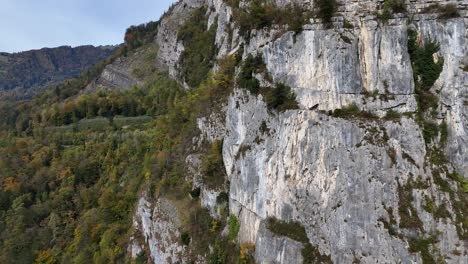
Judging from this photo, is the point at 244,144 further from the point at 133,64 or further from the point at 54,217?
the point at 133,64

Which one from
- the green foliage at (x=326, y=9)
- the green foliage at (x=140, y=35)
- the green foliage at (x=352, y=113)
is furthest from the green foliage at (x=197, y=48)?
the green foliage at (x=140, y=35)

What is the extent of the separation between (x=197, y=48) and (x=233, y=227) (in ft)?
121

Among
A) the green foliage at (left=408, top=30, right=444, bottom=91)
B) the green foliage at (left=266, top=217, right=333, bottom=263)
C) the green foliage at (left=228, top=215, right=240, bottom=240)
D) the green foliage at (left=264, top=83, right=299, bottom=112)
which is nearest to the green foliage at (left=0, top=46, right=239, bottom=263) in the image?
the green foliage at (left=228, top=215, right=240, bottom=240)

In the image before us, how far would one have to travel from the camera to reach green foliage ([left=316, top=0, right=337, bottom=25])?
2000 centimetres

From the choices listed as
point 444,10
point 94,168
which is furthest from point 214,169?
point 94,168

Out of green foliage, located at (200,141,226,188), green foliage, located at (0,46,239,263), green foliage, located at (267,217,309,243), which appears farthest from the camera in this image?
green foliage, located at (0,46,239,263)

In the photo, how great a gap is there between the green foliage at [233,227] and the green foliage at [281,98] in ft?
28.6

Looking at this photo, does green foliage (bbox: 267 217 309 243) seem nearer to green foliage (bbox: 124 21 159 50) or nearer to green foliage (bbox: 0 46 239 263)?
green foliage (bbox: 0 46 239 263)

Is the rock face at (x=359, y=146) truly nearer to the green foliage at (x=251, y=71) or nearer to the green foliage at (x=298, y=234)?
the green foliage at (x=298, y=234)

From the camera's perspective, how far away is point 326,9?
20078 mm

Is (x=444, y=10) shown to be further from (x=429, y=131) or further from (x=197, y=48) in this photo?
(x=197, y=48)

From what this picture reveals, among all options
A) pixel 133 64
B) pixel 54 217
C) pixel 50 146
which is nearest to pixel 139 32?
pixel 133 64

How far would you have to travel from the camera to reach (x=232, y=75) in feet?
96.0

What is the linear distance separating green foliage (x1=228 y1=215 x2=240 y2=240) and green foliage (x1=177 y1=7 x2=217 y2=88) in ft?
85.6
